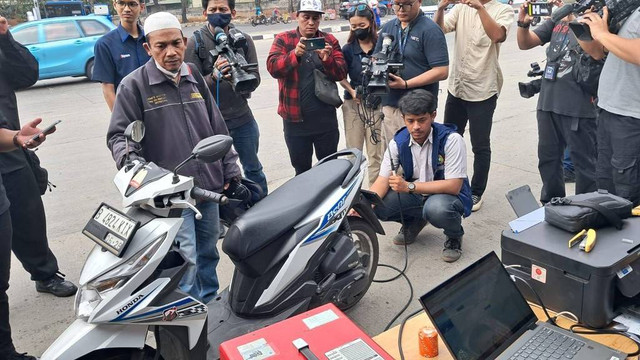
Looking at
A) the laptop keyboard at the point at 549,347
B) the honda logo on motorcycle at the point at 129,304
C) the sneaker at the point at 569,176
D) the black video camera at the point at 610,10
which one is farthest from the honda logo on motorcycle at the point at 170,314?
the sneaker at the point at 569,176

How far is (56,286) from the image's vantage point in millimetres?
3361

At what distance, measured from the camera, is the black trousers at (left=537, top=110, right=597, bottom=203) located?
364 centimetres

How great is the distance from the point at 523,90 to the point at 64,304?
11.8ft

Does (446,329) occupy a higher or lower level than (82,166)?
higher

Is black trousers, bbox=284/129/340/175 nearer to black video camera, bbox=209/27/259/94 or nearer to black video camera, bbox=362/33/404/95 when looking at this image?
black video camera, bbox=362/33/404/95

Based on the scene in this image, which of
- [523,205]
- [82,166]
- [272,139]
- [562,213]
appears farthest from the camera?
[272,139]

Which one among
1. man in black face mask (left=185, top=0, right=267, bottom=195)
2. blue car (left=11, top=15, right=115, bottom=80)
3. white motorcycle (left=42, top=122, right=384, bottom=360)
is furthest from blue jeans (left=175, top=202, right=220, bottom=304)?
blue car (left=11, top=15, right=115, bottom=80)

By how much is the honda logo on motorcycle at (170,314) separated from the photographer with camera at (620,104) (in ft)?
8.05

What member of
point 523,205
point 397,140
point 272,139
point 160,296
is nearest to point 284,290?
point 160,296

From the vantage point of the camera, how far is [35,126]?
266cm

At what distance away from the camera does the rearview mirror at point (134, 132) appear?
226 centimetres

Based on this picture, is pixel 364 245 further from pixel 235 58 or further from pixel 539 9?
pixel 539 9

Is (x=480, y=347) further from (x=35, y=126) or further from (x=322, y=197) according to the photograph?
(x=35, y=126)

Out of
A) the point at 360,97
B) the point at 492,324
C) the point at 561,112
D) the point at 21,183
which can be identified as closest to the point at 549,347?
the point at 492,324
